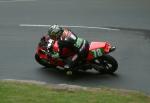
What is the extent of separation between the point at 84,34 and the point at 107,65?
4495mm

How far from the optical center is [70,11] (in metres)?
22.9

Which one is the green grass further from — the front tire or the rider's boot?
the front tire

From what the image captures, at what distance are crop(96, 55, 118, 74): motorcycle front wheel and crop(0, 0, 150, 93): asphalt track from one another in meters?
0.16

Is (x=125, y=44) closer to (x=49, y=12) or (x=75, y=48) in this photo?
(x=75, y=48)

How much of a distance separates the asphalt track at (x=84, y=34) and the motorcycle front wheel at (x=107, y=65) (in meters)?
0.16

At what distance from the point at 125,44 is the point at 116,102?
7.13m

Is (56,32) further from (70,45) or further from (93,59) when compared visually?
(93,59)

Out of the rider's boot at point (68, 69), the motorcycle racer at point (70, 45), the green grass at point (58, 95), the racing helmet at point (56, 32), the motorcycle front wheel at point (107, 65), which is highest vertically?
the racing helmet at point (56, 32)

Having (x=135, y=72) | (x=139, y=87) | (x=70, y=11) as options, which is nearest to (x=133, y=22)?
(x=70, y=11)

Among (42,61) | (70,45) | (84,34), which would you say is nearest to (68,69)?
(70,45)

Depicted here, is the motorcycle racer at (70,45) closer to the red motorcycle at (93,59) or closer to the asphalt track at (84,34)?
the red motorcycle at (93,59)

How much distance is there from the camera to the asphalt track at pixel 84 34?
1485 centimetres

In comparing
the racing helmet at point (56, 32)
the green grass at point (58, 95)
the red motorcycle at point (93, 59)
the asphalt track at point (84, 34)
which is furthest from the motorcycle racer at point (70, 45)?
the green grass at point (58, 95)

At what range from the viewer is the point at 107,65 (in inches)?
589
